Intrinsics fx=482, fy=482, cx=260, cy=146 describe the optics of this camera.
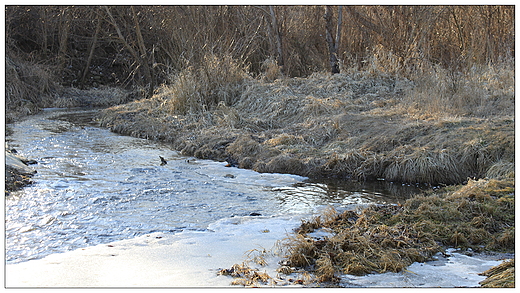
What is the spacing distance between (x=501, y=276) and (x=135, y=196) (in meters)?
4.22

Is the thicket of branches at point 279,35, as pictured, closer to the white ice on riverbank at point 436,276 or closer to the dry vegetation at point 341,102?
the dry vegetation at point 341,102

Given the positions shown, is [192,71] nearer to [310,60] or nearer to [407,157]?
[310,60]

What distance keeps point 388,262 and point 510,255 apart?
1.16m

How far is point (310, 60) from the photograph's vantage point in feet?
52.7

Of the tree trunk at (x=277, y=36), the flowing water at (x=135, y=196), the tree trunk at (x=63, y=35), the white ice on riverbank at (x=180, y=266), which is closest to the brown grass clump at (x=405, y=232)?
the white ice on riverbank at (x=180, y=266)

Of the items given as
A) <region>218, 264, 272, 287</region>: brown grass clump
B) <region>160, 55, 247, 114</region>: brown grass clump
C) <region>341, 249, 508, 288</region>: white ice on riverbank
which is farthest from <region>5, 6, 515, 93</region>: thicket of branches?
<region>218, 264, 272, 287</region>: brown grass clump

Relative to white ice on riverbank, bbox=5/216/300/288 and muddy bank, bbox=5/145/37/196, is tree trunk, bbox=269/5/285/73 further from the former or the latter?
white ice on riverbank, bbox=5/216/300/288

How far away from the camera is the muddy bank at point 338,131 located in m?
6.95

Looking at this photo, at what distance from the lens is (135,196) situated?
600 cm

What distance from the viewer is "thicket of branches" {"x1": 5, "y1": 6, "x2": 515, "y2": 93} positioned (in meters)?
12.4

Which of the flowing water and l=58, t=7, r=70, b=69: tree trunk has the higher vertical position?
l=58, t=7, r=70, b=69: tree trunk

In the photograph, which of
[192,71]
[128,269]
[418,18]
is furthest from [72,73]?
[128,269]

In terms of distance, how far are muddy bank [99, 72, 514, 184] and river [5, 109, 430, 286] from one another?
0.44 meters

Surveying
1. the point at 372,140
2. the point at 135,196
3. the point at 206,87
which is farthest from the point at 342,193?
the point at 206,87
